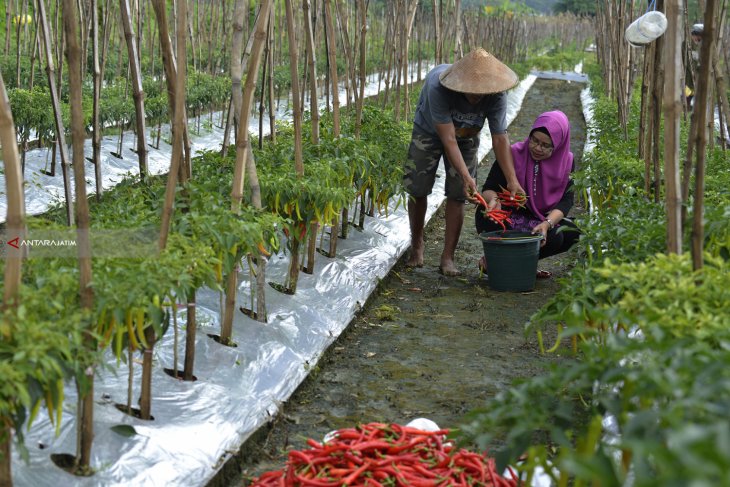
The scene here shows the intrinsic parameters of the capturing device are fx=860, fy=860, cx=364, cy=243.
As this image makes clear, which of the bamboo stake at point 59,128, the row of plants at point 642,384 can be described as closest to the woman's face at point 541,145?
the row of plants at point 642,384

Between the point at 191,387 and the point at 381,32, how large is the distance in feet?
57.2

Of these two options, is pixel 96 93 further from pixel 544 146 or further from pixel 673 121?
pixel 544 146

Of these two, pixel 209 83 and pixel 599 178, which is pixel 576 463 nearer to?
pixel 599 178

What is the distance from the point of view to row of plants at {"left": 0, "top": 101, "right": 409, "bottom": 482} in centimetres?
195

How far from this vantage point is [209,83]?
9.08 m

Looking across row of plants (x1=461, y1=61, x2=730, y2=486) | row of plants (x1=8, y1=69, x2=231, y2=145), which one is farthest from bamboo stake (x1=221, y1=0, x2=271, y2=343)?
row of plants (x1=8, y1=69, x2=231, y2=145)

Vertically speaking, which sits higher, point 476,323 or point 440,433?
point 440,433

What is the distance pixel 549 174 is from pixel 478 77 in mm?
722

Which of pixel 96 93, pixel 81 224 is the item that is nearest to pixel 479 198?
pixel 96 93

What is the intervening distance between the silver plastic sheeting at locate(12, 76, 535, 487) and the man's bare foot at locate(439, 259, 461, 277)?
0.55 m

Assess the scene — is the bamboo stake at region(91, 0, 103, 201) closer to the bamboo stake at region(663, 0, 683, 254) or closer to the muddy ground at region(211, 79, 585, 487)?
the muddy ground at region(211, 79, 585, 487)

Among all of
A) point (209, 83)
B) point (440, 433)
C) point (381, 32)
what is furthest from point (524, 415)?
point (381, 32)

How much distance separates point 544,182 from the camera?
16.0ft

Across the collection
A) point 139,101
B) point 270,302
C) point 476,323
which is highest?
point 139,101
